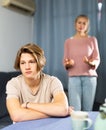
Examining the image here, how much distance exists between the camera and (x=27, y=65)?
157 cm

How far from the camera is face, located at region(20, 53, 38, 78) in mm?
1562

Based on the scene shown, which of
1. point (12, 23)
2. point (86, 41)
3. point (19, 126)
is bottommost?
point (19, 126)

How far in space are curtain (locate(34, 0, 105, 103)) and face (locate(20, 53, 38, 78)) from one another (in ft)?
7.38

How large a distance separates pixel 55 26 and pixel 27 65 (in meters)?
2.39

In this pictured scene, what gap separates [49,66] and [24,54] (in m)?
2.35

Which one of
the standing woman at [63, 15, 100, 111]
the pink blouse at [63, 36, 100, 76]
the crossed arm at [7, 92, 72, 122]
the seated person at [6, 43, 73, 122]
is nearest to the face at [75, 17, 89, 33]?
the standing woman at [63, 15, 100, 111]

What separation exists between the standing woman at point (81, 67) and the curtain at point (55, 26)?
917 mm

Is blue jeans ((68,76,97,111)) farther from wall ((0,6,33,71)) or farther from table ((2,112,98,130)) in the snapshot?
table ((2,112,98,130))

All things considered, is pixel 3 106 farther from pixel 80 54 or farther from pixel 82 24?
pixel 82 24

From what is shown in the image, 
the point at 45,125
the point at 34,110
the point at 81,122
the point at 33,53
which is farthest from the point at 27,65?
the point at 81,122

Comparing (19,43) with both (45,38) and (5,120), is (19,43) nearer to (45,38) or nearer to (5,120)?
(45,38)

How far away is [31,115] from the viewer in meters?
1.35

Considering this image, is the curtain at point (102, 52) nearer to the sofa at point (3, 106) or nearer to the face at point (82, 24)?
the face at point (82, 24)

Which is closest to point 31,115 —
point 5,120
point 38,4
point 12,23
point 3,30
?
point 5,120
